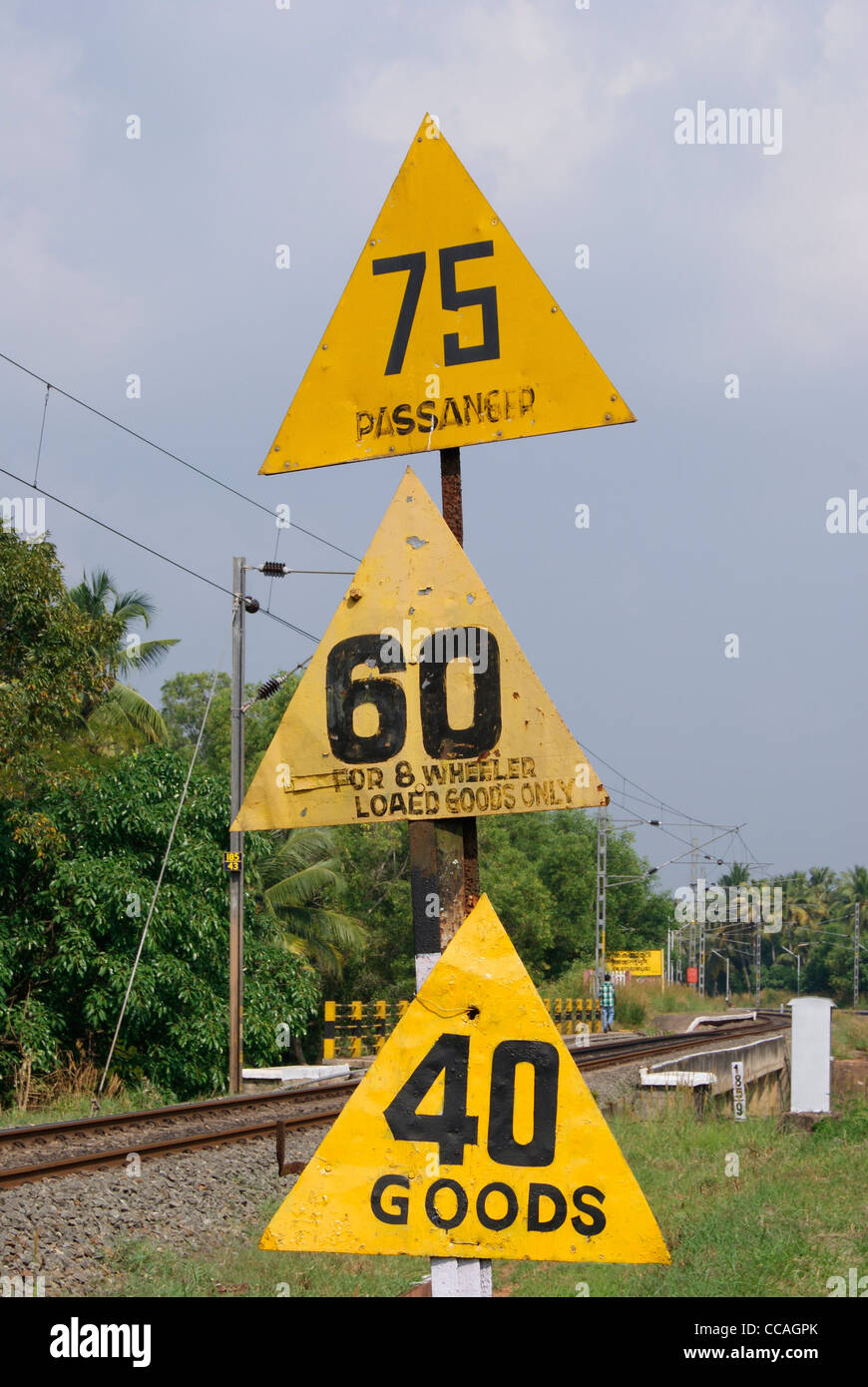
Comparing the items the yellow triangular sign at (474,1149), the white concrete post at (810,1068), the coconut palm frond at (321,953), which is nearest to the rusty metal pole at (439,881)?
the yellow triangular sign at (474,1149)

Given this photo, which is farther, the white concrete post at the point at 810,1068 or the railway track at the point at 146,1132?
the white concrete post at the point at 810,1068

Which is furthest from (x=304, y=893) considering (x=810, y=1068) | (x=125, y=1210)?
(x=125, y=1210)

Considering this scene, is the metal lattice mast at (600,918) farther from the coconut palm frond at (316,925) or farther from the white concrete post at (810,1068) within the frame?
the white concrete post at (810,1068)

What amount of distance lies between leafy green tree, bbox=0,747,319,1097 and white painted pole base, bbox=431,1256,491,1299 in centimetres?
1669

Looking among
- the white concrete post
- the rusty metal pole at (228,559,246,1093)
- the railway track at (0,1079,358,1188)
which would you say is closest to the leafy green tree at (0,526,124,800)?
the rusty metal pole at (228,559,246,1093)

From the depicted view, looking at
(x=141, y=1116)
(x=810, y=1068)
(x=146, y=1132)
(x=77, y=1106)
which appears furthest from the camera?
(x=77, y=1106)

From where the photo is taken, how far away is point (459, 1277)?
3.15m

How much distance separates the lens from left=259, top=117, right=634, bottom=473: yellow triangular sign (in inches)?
147

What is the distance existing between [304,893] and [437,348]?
28.7 metres

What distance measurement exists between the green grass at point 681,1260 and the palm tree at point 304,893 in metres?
20.4

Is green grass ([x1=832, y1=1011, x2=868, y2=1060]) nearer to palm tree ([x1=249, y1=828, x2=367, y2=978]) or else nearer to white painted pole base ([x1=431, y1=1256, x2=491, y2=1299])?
palm tree ([x1=249, y1=828, x2=367, y2=978])

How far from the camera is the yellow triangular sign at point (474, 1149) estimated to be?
306 centimetres

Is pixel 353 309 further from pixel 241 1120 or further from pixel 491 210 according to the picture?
pixel 241 1120

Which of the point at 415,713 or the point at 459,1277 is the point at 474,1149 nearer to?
the point at 459,1277
